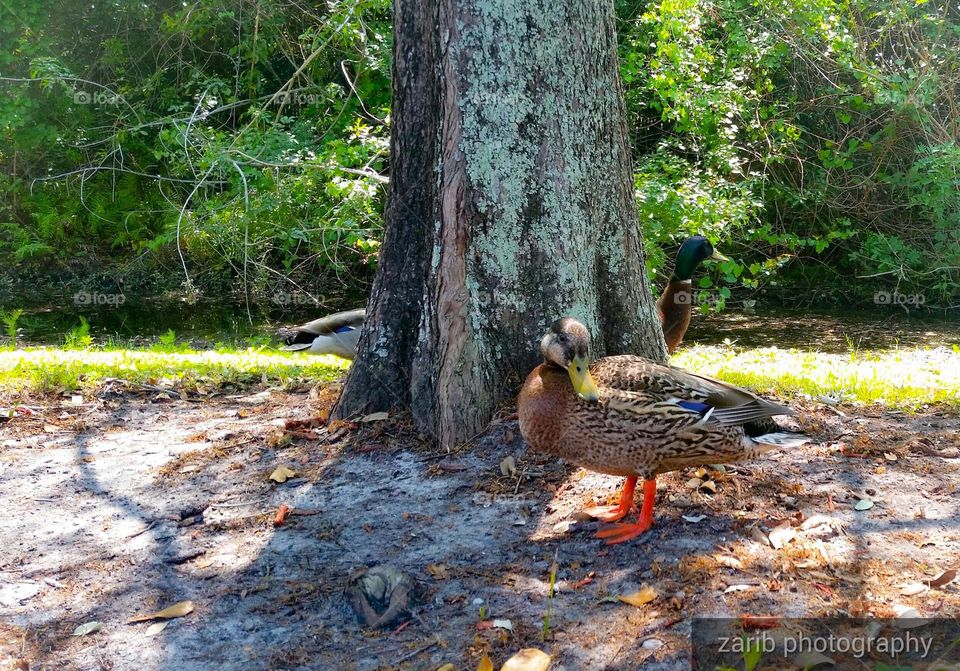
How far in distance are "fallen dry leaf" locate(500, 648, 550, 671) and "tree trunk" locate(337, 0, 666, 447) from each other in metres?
1.79

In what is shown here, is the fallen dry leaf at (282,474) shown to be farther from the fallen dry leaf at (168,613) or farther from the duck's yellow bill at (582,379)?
the duck's yellow bill at (582,379)

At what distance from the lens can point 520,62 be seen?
4.08 m

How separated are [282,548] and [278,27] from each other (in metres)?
13.0

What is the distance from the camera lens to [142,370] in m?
6.64

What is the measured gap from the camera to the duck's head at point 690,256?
25.2 ft

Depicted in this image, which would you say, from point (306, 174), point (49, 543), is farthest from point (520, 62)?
point (306, 174)

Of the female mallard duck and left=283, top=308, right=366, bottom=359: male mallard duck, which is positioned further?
left=283, top=308, right=366, bottom=359: male mallard duck

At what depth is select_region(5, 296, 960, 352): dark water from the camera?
1231 centimetres

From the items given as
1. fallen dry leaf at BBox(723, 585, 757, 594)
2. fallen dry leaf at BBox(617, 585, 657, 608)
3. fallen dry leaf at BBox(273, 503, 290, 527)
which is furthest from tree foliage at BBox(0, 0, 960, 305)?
fallen dry leaf at BBox(723, 585, 757, 594)

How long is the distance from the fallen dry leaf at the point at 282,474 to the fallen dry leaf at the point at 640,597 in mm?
1954

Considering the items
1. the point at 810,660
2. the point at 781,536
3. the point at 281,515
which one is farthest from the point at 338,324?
the point at 810,660

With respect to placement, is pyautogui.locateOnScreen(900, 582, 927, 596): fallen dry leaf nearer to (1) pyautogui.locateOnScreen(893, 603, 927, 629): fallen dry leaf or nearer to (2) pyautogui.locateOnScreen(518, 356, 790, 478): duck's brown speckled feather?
(1) pyautogui.locateOnScreen(893, 603, 927, 629): fallen dry leaf

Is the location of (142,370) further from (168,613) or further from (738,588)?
(738,588)

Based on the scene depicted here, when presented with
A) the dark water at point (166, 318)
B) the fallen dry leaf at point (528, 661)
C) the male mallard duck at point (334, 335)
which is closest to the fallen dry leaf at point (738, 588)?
the fallen dry leaf at point (528, 661)
